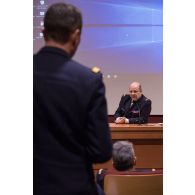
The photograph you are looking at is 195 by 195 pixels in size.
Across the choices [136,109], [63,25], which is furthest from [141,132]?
[63,25]

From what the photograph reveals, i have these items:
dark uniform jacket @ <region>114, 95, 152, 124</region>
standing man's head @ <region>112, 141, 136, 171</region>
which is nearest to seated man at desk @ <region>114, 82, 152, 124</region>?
dark uniform jacket @ <region>114, 95, 152, 124</region>

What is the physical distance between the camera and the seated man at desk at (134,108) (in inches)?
156

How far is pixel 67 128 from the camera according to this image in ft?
3.51

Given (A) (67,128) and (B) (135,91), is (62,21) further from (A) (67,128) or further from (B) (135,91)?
(B) (135,91)

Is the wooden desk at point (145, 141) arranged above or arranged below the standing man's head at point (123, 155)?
below

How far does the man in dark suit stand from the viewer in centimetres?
107

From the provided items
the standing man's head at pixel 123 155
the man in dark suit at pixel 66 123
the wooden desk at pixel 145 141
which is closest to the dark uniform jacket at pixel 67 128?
the man in dark suit at pixel 66 123

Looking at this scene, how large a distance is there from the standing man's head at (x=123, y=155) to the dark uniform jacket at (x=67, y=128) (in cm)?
75

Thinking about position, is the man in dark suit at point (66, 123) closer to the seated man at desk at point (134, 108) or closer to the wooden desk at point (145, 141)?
the wooden desk at point (145, 141)

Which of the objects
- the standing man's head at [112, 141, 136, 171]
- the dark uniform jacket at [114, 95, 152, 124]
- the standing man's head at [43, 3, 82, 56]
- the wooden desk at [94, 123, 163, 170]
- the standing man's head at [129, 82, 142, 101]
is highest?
the standing man's head at [43, 3, 82, 56]

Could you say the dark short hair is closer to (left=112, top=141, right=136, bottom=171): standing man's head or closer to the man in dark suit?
the man in dark suit

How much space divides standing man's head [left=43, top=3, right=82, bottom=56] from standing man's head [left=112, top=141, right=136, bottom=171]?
798 mm
